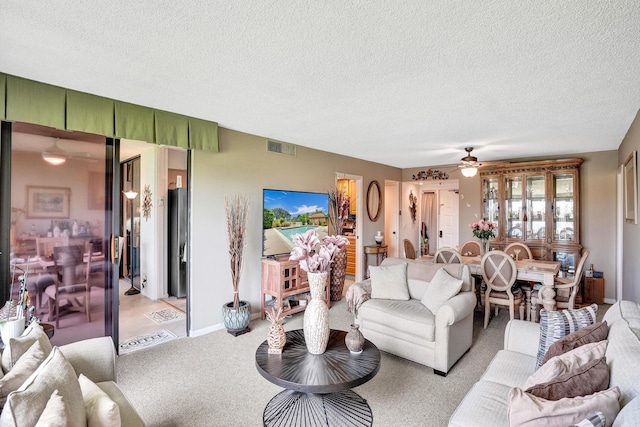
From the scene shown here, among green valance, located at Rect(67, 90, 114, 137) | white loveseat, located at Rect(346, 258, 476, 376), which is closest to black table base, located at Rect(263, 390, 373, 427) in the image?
white loveseat, located at Rect(346, 258, 476, 376)

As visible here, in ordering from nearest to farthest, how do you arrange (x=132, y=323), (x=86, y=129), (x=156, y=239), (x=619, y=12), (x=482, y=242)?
(x=619, y=12), (x=86, y=129), (x=132, y=323), (x=482, y=242), (x=156, y=239)

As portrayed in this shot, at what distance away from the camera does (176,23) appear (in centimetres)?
175

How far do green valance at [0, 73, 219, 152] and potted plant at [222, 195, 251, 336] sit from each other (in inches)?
30.7

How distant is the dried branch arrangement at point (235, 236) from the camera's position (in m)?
3.82

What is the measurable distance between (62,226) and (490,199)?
640 cm

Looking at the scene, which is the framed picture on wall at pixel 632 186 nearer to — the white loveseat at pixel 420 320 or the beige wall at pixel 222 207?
the white loveseat at pixel 420 320

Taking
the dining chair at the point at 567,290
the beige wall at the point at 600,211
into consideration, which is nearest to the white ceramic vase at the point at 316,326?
the dining chair at the point at 567,290

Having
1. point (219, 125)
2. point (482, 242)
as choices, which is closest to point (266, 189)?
point (219, 125)

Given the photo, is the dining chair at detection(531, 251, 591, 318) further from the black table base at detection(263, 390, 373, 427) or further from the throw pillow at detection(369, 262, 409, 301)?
the black table base at detection(263, 390, 373, 427)

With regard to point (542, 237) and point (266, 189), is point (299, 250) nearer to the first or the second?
point (266, 189)

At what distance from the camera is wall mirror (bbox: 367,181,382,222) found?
6434mm

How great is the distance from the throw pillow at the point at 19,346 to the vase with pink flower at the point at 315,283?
143 centimetres

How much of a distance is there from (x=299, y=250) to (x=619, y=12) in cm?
216

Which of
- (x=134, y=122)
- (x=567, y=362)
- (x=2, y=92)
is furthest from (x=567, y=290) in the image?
(x=2, y=92)
